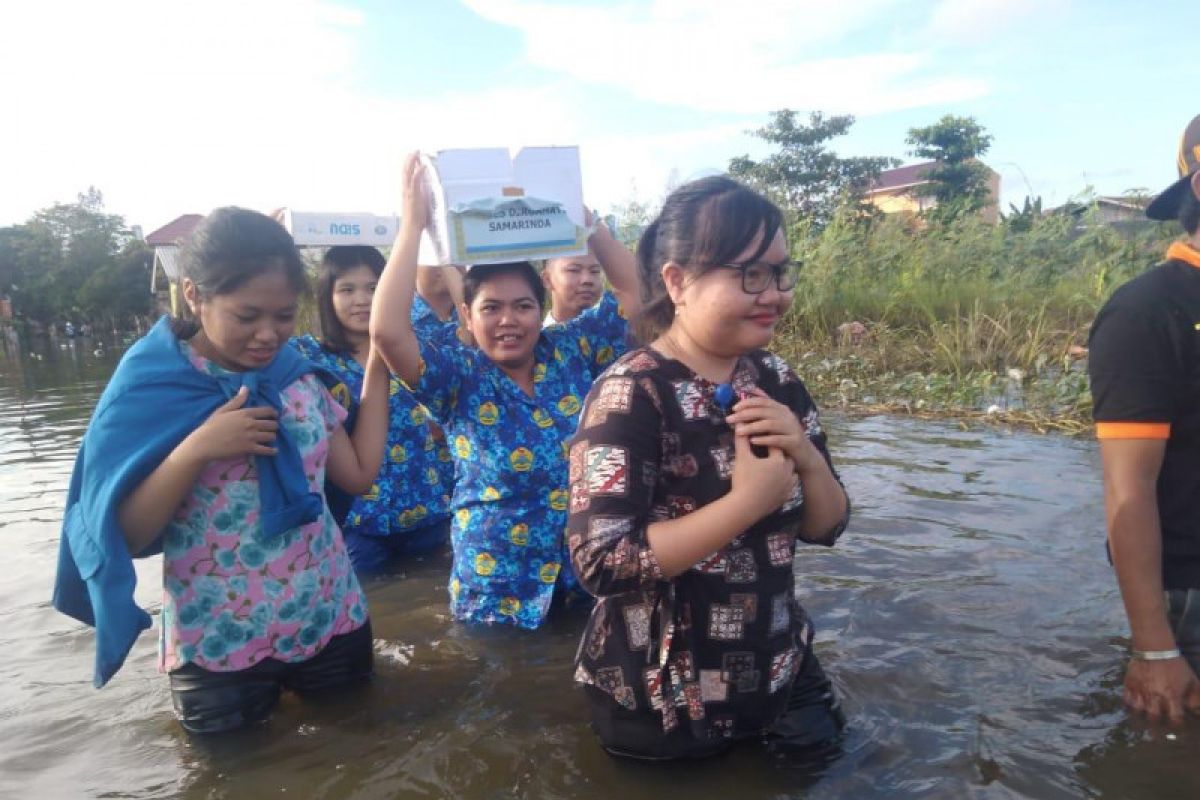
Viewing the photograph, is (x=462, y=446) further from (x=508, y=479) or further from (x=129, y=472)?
(x=129, y=472)

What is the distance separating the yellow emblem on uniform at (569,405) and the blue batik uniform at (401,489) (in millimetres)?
1133

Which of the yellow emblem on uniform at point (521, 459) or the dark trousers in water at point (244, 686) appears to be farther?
the yellow emblem on uniform at point (521, 459)

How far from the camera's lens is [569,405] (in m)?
3.06

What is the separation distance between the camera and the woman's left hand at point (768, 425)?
175 centimetres

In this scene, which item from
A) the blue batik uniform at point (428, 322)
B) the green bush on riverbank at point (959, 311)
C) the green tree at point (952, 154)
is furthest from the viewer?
the green tree at point (952, 154)

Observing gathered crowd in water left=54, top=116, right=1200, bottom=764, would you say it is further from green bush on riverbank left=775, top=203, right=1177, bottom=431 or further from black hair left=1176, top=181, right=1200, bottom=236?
green bush on riverbank left=775, top=203, right=1177, bottom=431

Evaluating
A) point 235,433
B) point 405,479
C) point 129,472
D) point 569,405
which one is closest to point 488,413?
point 569,405

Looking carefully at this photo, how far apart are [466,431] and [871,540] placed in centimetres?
226

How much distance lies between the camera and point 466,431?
2949 mm

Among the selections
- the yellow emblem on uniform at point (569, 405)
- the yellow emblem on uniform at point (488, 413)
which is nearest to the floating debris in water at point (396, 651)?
the yellow emblem on uniform at point (488, 413)

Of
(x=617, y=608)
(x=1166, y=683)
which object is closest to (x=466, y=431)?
(x=617, y=608)

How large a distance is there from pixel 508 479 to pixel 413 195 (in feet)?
3.35

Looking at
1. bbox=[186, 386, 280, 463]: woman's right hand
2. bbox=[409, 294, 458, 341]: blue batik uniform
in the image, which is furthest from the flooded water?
bbox=[409, 294, 458, 341]: blue batik uniform

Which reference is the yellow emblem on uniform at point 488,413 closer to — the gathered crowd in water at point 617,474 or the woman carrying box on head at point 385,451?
the gathered crowd in water at point 617,474
